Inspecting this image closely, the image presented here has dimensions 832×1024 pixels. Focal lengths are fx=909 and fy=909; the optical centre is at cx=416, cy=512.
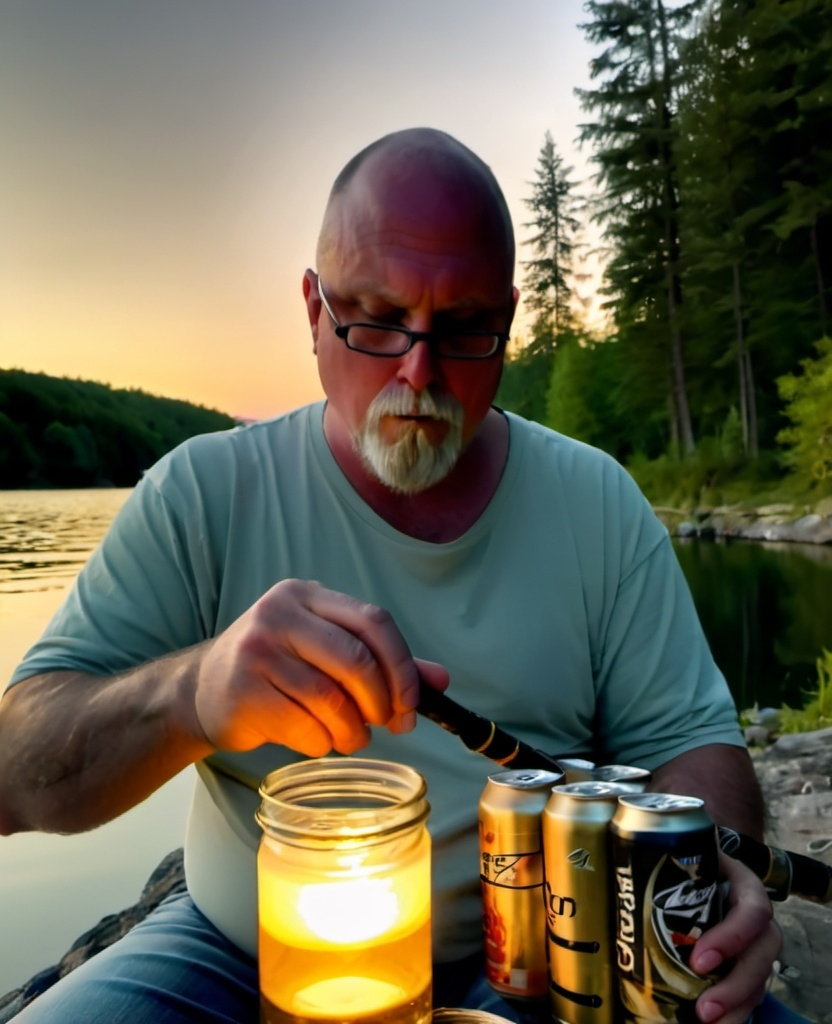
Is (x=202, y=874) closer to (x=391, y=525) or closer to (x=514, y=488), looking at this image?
(x=391, y=525)

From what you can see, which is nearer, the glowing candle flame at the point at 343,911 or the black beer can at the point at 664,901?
the glowing candle flame at the point at 343,911

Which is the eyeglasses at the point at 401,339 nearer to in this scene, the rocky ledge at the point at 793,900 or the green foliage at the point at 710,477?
the rocky ledge at the point at 793,900

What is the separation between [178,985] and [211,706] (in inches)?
18.7

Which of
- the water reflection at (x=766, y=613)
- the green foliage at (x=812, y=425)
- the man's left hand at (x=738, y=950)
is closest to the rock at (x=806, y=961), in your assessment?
the man's left hand at (x=738, y=950)

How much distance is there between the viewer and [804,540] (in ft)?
49.1

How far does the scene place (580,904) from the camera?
89cm

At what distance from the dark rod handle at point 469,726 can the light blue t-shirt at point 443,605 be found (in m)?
0.38

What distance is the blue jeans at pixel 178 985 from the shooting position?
3.36 feet

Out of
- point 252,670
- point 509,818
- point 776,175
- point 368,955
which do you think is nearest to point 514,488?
point 509,818

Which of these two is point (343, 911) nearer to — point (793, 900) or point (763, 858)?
point (763, 858)

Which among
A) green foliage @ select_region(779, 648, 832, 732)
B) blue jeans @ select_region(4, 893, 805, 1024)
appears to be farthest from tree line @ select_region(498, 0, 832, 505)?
blue jeans @ select_region(4, 893, 805, 1024)

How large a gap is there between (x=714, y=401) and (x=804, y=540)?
5948 millimetres

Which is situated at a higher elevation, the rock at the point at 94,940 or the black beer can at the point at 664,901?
the black beer can at the point at 664,901

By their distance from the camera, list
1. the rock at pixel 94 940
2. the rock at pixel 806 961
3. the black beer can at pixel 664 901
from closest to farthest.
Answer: the black beer can at pixel 664 901 → the rock at pixel 806 961 → the rock at pixel 94 940
